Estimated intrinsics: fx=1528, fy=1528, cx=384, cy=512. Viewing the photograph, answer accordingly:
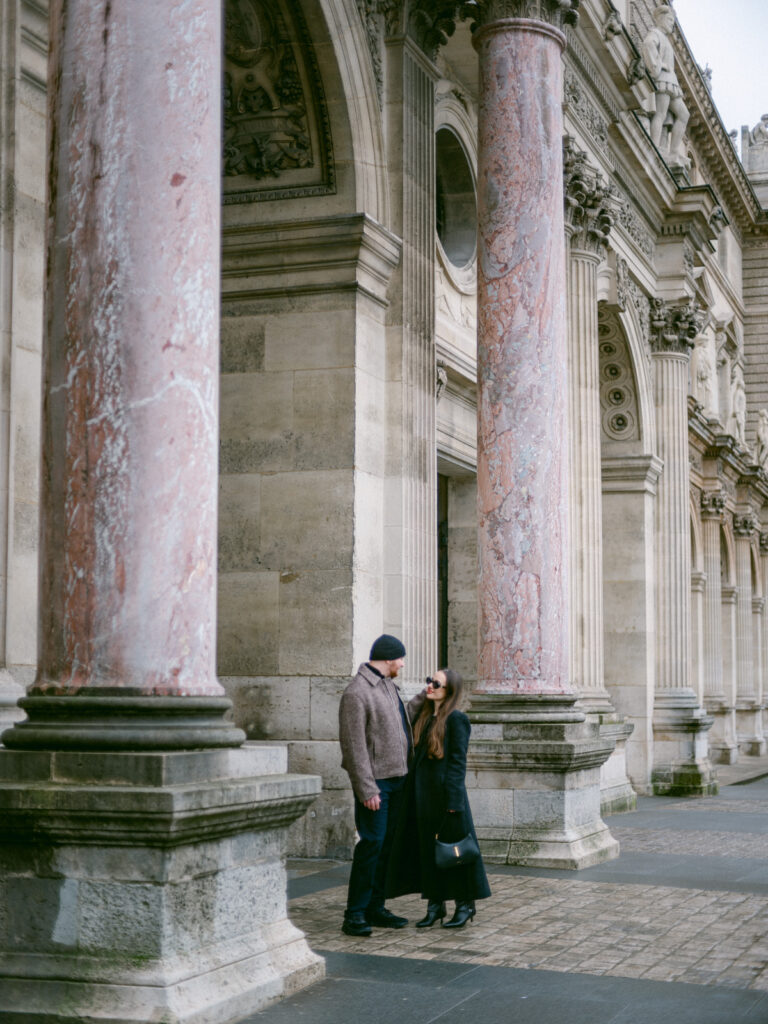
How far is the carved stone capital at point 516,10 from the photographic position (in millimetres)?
14227

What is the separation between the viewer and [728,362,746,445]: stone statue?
41.0 metres

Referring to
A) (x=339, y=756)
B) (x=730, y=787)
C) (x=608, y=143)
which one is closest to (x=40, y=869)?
(x=339, y=756)

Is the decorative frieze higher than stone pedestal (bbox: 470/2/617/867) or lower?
higher

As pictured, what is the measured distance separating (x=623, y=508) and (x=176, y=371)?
736 inches

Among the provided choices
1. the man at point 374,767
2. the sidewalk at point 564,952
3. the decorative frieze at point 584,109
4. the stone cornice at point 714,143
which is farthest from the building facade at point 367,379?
the stone cornice at point 714,143

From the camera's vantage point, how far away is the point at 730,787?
1079 inches

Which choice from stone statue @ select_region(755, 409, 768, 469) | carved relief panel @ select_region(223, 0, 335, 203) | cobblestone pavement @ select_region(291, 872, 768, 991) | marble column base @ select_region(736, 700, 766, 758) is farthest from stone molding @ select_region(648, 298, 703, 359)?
stone statue @ select_region(755, 409, 768, 469)

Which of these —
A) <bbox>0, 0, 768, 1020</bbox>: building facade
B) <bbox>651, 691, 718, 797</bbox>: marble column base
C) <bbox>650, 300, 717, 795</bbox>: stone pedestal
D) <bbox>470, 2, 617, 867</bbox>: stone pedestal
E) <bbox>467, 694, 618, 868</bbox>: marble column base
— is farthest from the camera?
<bbox>650, 300, 717, 795</bbox>: stone pedestal

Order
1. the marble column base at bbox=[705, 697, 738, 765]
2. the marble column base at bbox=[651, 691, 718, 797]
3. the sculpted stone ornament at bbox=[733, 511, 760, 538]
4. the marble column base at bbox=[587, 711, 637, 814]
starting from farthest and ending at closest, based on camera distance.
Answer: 1. the sculpted stone ornament at bbox=[733, 511, 760, 538]
2. the marble column base at bbox=[705, 697, 738, 765]
3. the marble column base at bbox=[651, 691, 718, 797]
4. the marble column base at bbox=[587, 711, 637, 814]

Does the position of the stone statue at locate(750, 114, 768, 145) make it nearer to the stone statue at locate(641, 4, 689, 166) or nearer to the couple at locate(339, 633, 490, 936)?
the stone statue at locate(641, 4, 689, 166)

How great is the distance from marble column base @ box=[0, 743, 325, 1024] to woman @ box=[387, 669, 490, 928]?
2.73m

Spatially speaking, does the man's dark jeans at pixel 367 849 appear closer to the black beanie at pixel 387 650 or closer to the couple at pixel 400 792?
the couple at pixel 400 792

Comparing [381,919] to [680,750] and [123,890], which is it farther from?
[680,750]

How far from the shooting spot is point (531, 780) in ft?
42.3
